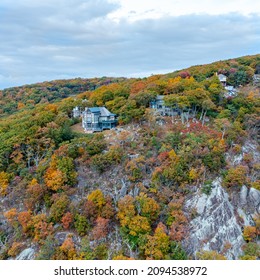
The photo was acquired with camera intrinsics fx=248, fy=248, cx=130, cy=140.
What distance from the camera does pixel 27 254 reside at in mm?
18344

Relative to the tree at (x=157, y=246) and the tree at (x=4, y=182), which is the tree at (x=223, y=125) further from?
the tree at (x=4, y=182)

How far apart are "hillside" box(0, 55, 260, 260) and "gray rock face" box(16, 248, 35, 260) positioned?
3.2 inches

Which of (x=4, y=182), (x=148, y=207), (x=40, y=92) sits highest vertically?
(x=40, y=92)

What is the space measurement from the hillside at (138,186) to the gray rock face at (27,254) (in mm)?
82

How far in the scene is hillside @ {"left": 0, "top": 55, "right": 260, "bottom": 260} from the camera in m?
18.0

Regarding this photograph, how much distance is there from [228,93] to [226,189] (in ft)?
56.2

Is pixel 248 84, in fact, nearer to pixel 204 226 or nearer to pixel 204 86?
pixel 204 86

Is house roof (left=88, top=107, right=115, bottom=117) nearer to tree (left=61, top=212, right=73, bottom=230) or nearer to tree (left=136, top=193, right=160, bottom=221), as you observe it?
tree (left=136, top=193, right=160, bottom=221)

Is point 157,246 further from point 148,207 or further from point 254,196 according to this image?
point 254,196

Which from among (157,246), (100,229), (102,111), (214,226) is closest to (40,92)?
(102,111)

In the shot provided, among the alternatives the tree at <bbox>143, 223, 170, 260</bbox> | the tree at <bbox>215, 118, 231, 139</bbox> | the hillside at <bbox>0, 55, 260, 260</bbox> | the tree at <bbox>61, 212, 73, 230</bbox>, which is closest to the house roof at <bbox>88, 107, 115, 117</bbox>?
the hillside at <bbox>0, 55, 260, 260</bbox>

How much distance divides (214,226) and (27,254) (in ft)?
46.6

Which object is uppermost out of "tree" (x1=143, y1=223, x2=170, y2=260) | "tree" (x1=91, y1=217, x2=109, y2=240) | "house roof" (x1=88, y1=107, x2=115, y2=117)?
"house roof" (x1=88, y1=107, x2=115, y2=117)

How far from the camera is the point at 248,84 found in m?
39.6
